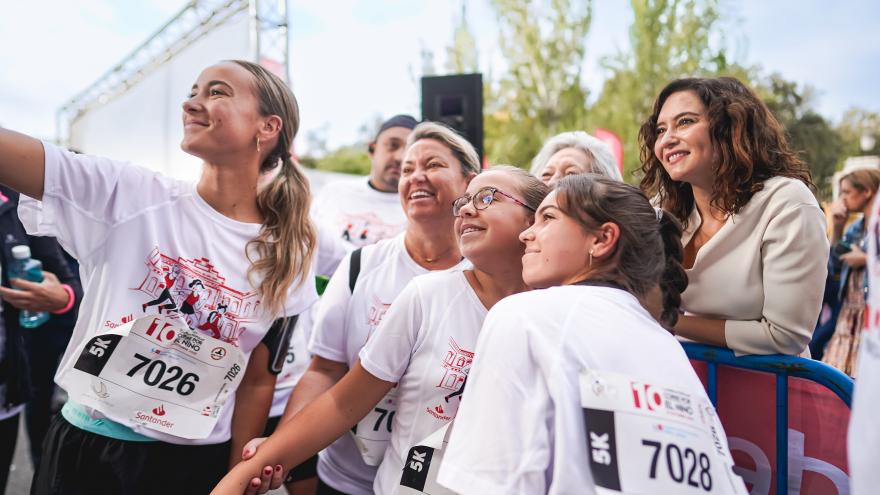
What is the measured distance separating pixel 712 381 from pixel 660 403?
3.05 feet

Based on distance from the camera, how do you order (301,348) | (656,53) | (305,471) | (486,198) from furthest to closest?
1. (656,53)
2. (301,348)
3. (305,471)
4. (486,198)

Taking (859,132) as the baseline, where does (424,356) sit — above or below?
below

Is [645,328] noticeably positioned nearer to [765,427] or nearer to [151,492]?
[765,427]

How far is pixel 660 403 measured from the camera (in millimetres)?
1116

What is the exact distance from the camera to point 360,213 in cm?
374

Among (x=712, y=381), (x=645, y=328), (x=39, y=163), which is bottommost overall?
(x=712, y=381)

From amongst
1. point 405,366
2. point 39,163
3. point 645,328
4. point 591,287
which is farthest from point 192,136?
point 645,328

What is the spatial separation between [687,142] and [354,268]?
120 cm

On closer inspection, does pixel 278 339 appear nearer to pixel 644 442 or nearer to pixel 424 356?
pixel 424 356

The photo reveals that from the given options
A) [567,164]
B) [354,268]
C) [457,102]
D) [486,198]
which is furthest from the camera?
[457,102]

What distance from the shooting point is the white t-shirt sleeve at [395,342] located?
1.72 m

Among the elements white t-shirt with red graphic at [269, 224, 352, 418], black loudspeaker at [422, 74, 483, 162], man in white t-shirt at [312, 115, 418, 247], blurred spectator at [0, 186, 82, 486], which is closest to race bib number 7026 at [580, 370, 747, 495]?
white t-shirt with red graphic at [269, 224, 352, 418]

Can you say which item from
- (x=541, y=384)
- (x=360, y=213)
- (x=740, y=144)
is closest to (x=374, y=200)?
(x=360, y=213)

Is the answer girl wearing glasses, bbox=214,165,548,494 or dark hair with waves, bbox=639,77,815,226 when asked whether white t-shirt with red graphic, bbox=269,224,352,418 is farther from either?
dark hair with waves, bbox=639,77,815,226
